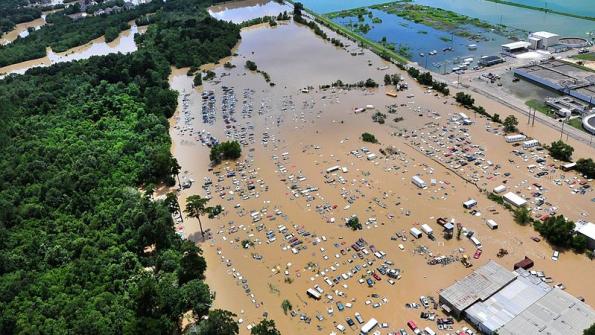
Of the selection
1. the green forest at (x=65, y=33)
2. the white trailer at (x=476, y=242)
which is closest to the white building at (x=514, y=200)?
the white trailer at (x=476, y=242)

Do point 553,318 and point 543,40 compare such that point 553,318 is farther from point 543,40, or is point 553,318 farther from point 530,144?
point 543,40

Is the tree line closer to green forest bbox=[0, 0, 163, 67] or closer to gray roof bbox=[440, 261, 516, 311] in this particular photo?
gray roof bbox=[440, 261, 516, 311]

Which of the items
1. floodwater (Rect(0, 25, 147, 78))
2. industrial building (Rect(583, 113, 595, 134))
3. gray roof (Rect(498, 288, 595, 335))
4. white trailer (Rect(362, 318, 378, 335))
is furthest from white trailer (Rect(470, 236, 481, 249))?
floodwater (Rect(0, 25, 147, 78))

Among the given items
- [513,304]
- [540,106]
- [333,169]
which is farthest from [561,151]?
[333,169]

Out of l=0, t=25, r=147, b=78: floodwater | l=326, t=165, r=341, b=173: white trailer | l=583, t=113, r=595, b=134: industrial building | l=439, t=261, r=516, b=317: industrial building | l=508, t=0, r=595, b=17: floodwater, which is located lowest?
l=439, t=261, r=516, b=317: industrial building

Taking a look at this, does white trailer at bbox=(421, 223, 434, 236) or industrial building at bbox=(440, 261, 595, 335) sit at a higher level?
white trailer at bbox=(421, 223, 434, 236)

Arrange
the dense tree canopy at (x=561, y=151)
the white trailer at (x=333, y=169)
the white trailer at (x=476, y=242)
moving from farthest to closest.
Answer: the white trailer at (x=333, y=169), the dense tree canopy at (x=561, y=151), the white trailer at (x=476, y=242)

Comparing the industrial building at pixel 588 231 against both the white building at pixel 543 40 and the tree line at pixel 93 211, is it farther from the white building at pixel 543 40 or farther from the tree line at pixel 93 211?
the white building at pixel 543 40

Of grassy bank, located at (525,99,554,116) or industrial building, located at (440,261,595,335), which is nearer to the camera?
industrial building, located at (440,261,595,335)

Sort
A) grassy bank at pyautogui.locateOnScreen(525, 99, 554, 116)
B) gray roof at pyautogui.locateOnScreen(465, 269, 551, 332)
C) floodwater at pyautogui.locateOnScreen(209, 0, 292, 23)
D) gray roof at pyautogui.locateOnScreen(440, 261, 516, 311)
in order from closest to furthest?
1. gray roof at pyautogui.locateOnScreen(465, 269, 551, 332)
2. gray roof at pyautogui.locateOnScreen(440, 261, 516, 311)
3. grassy bank at pyautogui.locateOnScreen(525, 99, 554, 116)
4. floodwater at pyautogui.locateOnScreen(209, 0, 292, 23)
